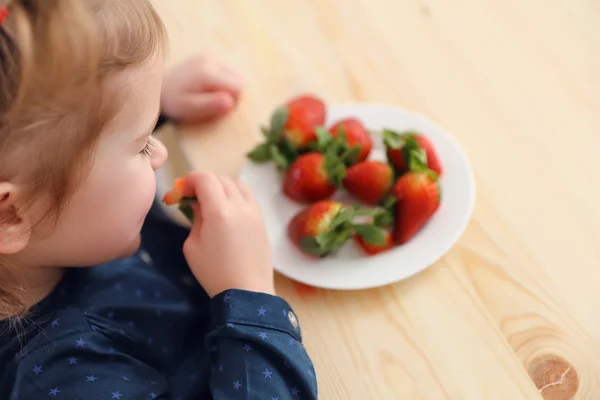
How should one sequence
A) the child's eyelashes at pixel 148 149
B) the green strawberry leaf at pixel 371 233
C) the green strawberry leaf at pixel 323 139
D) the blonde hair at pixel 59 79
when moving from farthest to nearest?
the green strawberry leaf at pixel 323 139
the green strawberry leaf at pixel 371 233
the child's eyelashes at pixel 148 149
the blonde hair at pixel 59 79

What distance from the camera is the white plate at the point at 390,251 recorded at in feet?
2.63

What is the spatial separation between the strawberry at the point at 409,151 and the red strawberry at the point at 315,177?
74 mm

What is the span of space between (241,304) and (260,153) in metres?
0.27

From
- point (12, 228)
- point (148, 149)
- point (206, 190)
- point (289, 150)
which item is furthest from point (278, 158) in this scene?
point (12, 228)

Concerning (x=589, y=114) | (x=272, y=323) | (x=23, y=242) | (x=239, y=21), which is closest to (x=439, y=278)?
(x=272, y=323)

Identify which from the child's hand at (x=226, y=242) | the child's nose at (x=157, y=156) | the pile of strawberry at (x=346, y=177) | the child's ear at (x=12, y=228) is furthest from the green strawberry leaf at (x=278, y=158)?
the child's ear at (x=12, y=228)

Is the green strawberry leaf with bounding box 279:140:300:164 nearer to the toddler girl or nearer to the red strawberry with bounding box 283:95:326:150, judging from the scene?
the red strawberry with bounding box 283:95:326:150

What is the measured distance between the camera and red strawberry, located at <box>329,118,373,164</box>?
0.90 metres

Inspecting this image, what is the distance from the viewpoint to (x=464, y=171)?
2.89 feet

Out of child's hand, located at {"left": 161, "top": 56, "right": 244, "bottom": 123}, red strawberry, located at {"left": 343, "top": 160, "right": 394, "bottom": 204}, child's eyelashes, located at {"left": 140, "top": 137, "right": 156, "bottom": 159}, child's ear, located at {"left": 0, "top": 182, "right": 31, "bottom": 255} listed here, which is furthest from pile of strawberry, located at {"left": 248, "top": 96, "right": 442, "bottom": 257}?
child's ear, located at {"left": 0, "top": 182, "right": 31, "bottom": 255}

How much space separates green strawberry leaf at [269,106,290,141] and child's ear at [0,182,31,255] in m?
0.39

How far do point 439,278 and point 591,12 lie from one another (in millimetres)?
581

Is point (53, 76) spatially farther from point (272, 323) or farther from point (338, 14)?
point (338, 14)

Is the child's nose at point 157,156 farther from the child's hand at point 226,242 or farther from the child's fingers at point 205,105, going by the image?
the child's fingers at point 205,105
